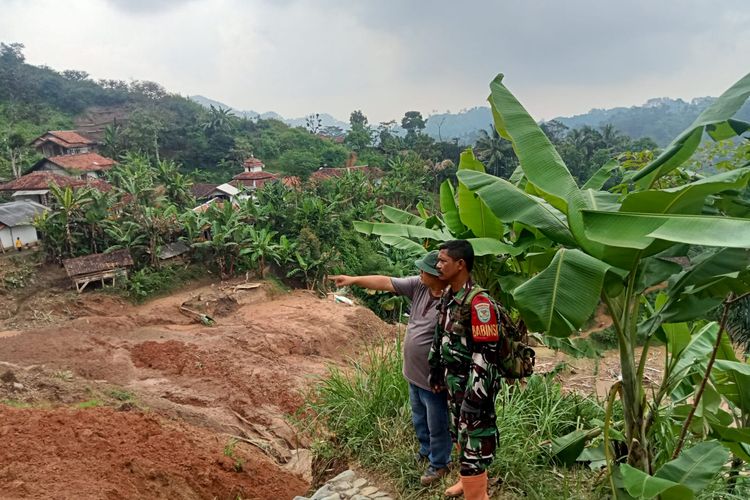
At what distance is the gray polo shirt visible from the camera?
2.81 meters

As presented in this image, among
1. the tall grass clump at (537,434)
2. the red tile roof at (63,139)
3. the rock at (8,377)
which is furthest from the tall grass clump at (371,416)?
the red tile roof at (63,139)

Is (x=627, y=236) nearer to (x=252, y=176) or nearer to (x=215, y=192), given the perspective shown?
(x=215, y=192)

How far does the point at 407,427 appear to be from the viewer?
11.7 ft

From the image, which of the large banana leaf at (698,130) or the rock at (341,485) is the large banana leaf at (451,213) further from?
the rock at (341,485)

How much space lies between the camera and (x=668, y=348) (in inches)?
119

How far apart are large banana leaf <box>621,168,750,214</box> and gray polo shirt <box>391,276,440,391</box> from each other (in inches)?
45.0

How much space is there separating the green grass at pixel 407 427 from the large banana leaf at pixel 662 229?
158cm

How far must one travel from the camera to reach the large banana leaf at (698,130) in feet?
7.36

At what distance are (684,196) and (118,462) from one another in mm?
4522

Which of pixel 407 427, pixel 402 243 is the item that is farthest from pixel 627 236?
pixel 402 243

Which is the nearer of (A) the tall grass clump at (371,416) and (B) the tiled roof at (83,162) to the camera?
(A) the tall grass clump at (371,416)

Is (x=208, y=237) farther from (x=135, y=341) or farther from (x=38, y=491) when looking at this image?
(x=38, y=491)

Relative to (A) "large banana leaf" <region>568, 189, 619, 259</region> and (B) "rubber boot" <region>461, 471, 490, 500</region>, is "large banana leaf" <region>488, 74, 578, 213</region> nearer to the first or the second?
(A) "large banana leaf" <region>568, 189, 619, 259</region>

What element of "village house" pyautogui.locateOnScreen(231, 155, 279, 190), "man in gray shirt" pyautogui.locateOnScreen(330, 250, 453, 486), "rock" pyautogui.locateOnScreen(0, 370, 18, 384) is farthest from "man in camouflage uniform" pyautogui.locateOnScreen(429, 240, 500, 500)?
"village house" pyautogui.locateOnScreen(231, 155, 279, 190)
